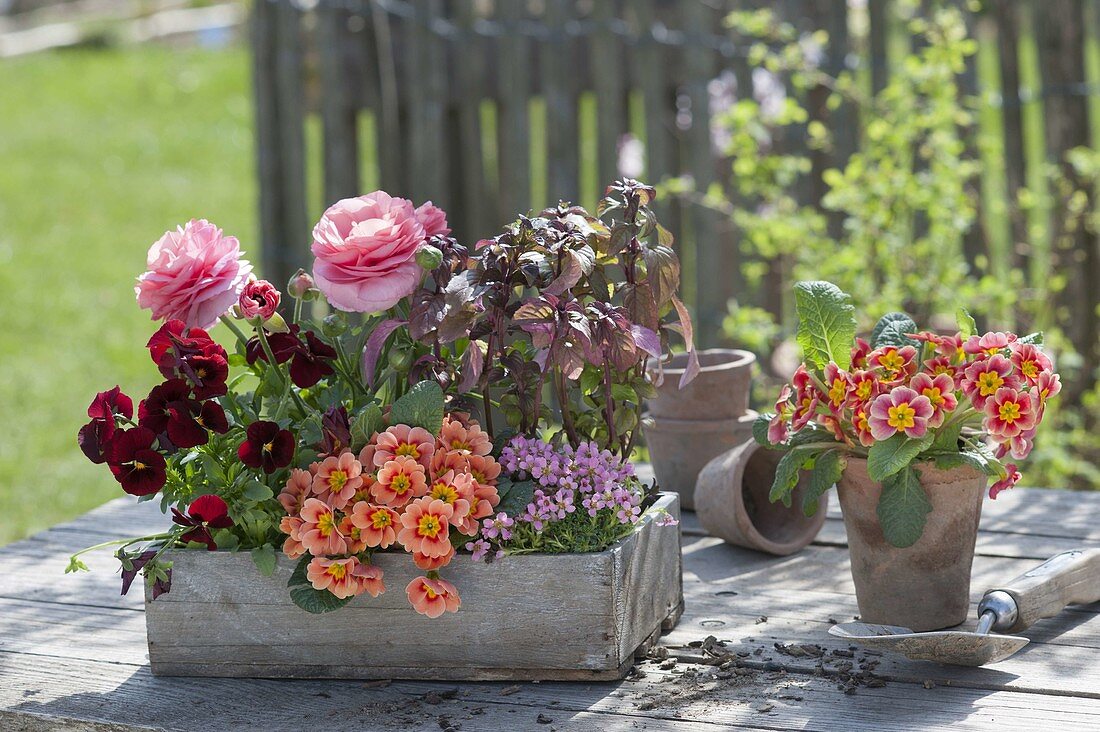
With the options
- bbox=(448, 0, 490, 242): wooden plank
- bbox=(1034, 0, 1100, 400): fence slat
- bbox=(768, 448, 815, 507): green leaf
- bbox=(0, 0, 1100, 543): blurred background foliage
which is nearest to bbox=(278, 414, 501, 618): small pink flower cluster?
bbox=(768, 448, 815, 507): green leaf

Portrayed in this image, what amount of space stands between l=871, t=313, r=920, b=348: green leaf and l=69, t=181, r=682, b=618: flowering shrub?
27 cm

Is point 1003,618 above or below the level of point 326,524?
below

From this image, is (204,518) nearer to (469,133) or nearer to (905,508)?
(905,508)

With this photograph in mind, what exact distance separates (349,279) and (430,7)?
2700 mm

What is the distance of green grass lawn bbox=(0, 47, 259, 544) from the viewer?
509 cm

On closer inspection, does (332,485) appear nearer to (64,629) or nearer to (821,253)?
(64,629)

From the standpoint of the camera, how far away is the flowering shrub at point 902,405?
138 cm

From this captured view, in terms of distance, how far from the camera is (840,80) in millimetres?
3201

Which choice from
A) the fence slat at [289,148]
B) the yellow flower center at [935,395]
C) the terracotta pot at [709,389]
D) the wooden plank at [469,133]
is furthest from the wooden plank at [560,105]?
the yellow flower center at [935,395]

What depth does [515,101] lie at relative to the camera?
12.6ft

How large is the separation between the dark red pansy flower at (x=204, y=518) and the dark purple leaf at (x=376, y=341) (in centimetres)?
22

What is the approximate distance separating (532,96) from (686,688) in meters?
2.86

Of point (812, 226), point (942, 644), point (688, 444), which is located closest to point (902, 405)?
point (942, 644)

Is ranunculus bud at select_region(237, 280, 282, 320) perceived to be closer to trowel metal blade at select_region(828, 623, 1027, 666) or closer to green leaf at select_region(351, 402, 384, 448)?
green leaf at select_region(351, 402, 384, 448)
